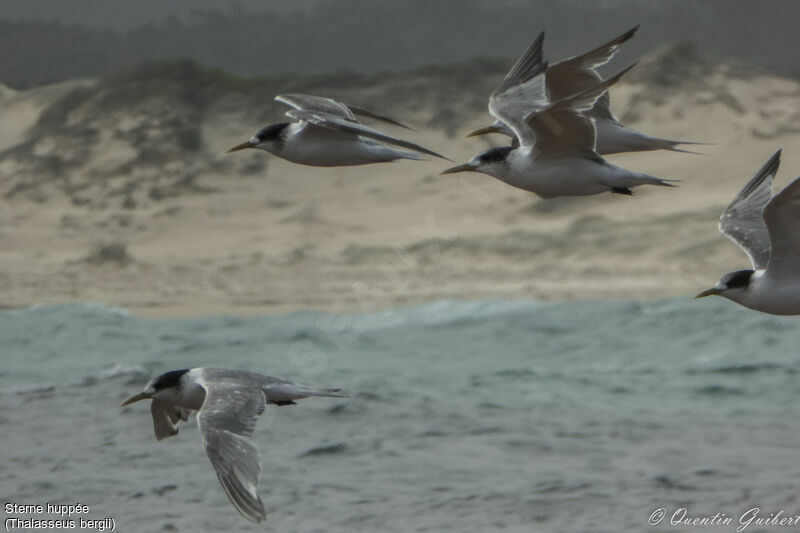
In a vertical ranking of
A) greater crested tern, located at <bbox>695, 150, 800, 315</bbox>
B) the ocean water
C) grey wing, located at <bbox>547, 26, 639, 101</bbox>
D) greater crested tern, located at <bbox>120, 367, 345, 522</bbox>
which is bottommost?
the ocean water

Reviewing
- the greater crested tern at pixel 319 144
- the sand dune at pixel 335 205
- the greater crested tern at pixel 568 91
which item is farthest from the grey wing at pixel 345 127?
the sand dune at pixel 335 205

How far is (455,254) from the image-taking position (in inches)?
1073

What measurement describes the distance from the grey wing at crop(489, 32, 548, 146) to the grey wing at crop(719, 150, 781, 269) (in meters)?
1.15

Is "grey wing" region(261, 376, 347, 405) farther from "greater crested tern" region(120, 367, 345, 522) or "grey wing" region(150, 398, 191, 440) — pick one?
"grey wing" region(150, 398, 191, 440)

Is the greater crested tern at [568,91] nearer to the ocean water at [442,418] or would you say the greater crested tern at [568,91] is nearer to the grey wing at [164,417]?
the grey wing at [164,417]

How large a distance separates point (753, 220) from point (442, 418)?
11.0 m

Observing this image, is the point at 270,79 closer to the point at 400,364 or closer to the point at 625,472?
the point at 400,364

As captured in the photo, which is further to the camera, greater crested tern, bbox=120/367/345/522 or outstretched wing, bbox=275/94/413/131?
outstretched wing, bbox=275/94/413/131

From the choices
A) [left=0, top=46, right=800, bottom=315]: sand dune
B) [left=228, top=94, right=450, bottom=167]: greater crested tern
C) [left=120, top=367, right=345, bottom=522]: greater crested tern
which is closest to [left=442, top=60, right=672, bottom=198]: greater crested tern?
[left=228, top=94, right=450, bottom=167]: greater crested tern

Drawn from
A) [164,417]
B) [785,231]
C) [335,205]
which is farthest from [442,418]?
[335,205]

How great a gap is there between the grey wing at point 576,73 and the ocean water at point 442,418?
625 centimetres

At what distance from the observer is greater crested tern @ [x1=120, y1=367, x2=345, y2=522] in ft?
18.5

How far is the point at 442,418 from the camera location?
17812 millimetres

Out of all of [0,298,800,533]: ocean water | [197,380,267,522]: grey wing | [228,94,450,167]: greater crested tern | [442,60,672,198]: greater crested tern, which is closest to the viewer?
[197,380,267,522]: grey wing
